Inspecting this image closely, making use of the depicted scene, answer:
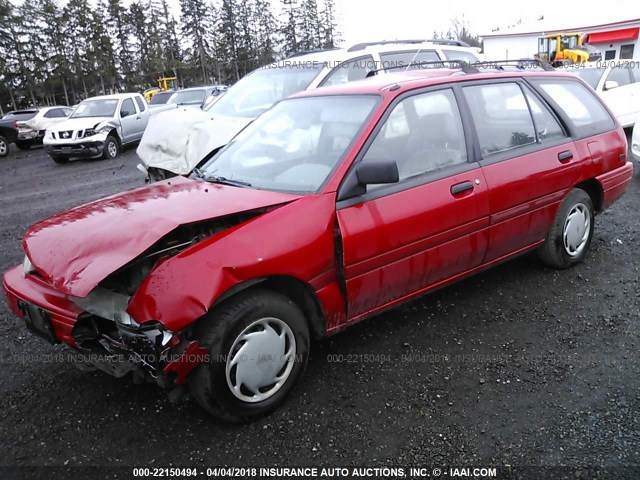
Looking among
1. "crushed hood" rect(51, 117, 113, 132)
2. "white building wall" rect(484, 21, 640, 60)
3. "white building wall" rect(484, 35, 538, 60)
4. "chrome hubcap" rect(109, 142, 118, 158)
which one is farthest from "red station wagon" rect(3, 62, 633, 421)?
Answer: "white building wall" rect(484, 35, 538, 60)

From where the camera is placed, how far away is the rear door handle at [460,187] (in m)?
3.36

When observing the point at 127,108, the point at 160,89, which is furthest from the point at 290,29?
the point at 127,108

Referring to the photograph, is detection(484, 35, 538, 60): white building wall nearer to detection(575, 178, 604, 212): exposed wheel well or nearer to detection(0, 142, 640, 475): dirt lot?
detection(575, 178, 604, 212): exposed wheel well

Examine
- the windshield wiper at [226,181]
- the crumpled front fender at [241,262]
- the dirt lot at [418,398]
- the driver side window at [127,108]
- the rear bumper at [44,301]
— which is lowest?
the dirt lot at [418,398]

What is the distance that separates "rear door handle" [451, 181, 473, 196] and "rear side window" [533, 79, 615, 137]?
139 centimetres

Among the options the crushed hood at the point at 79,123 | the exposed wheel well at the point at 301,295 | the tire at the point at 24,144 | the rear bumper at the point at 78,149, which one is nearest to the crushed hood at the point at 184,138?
the exposed wheel well at the point at 301,295

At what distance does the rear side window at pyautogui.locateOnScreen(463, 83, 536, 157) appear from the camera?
3662 millimetres

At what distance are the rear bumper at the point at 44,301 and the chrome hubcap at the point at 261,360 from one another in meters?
0.84

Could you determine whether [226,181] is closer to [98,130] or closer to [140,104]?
[98,130]

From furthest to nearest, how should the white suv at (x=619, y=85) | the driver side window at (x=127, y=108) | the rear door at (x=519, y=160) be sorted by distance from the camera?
the driver side window at (x=127, y=108), the white suv at (x=619, y=85), the rear door at (x=519, y=160)

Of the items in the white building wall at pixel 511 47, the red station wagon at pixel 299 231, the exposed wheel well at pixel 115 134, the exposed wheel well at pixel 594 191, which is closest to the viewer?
the red station wagon at pixel 299 231

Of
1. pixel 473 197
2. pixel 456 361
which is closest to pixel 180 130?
pixel 473 197

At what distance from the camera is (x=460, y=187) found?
3.39 meters

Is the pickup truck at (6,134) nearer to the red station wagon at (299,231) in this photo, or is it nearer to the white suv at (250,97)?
the white suv at (250,97)
